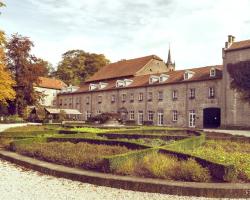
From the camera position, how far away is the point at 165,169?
9344mm

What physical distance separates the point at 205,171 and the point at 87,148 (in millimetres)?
5695

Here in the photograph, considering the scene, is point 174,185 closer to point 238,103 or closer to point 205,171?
point 205,171

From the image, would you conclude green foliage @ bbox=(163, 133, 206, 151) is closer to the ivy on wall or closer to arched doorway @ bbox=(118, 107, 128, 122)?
the ivy on wall

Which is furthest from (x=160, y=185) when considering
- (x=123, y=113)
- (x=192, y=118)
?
(x=123, y=113)

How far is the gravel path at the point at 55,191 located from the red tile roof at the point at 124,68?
44.1 m

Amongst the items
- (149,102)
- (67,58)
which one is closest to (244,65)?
(149,102)

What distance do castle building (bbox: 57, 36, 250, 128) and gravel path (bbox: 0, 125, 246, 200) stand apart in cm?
2998

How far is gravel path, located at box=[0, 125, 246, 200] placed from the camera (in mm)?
7801

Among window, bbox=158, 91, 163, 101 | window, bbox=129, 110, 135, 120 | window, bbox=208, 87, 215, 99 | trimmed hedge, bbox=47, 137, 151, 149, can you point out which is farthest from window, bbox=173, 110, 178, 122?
trimmed hedge, bbox=47, 137, 151, 149

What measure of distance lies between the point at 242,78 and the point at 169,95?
1075 cm

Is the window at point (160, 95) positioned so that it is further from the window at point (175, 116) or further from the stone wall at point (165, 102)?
the window at point (175, 116)

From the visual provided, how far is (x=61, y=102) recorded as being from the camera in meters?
64.8

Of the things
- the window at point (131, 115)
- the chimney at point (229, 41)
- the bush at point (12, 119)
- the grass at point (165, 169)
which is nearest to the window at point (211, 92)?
the chimney at point (229, 41)

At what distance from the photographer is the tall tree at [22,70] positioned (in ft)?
159
